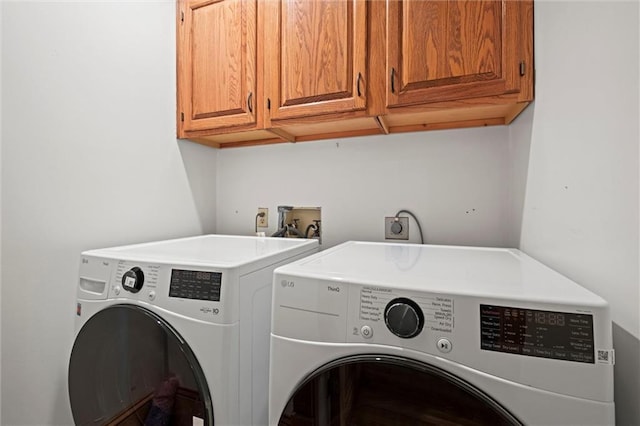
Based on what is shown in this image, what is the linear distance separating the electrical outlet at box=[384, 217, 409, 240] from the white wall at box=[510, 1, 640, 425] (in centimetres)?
52

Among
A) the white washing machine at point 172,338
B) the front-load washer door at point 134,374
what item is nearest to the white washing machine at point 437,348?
the white washing machine at point 172,338

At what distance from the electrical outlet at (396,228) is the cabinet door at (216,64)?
768mm

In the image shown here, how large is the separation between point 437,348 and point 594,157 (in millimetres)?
535

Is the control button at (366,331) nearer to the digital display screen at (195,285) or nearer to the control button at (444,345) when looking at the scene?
the control button at (444,345)

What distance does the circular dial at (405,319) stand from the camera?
0.58 meters

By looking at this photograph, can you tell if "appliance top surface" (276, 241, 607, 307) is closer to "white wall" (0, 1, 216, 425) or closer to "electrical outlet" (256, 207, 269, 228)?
"electrical outlet" (256, 207, 269, 228)

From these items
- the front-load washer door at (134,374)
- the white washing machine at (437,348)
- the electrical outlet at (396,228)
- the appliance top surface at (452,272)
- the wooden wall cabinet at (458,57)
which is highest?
the wooden wall cabinet at (458,57)

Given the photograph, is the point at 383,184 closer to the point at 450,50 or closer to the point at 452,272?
the point at 450,50

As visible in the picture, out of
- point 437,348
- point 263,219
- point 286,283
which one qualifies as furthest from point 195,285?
point 263,219

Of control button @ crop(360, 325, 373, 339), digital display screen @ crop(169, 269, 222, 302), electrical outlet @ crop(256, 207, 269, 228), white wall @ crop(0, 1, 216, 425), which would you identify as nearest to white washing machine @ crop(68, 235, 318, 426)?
digital display screen @ crop(169, 269, 222, 302)

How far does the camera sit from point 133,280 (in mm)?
875

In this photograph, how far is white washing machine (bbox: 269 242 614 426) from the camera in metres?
0.50

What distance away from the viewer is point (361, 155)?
1.46 metres

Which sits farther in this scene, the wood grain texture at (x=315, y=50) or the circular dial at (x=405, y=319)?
the wood grain texture at (x=315, y=50)
